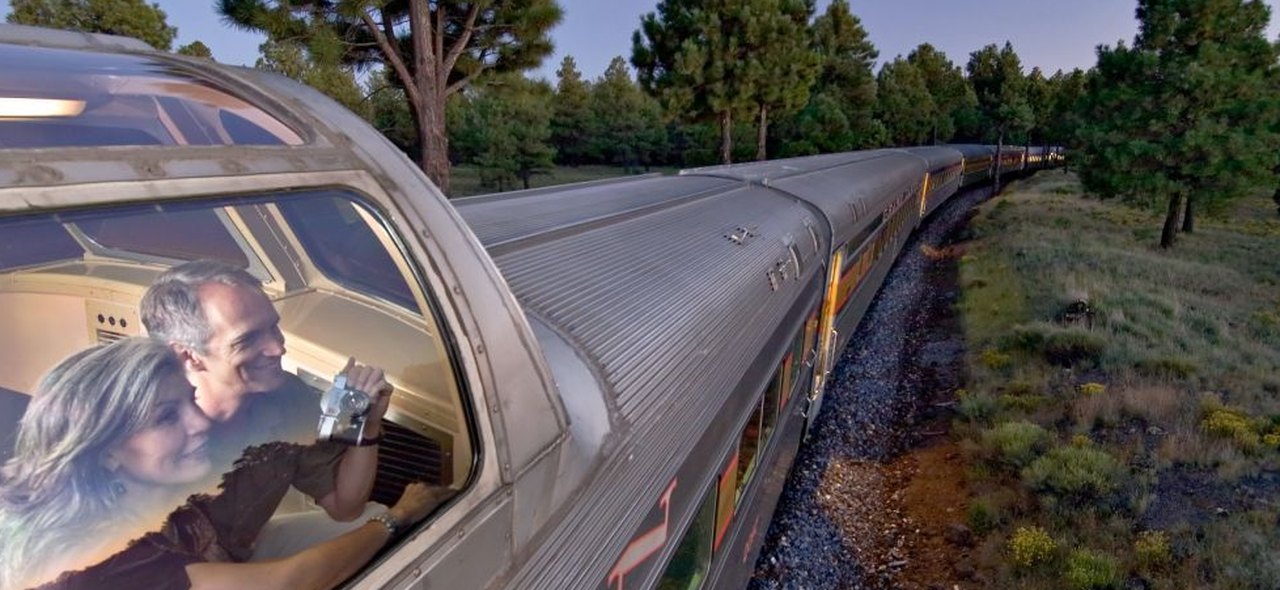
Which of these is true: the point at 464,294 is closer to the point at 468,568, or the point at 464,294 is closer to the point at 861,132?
the point at 468,568

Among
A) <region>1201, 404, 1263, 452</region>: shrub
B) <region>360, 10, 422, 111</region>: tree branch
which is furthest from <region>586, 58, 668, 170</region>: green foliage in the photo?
<region>1201, 404, 1263, 452</region>: shrub

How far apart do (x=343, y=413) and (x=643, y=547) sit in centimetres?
133

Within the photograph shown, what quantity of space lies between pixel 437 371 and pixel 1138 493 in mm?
7100

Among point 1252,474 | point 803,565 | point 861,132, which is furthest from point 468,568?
point 861,132

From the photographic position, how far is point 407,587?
1.23 metres

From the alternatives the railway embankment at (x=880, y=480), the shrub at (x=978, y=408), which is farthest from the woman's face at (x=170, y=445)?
the shrub at (x=978, y=408)

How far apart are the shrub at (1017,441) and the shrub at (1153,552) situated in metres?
1.48

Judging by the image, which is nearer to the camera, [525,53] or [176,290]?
[176,290]

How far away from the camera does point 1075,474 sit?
21.2 ft

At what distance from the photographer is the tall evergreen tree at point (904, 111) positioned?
4412 cm

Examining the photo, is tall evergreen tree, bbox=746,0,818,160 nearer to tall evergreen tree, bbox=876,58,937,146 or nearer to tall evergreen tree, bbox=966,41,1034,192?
tall evergreen tree, bbox=876,58,937,146

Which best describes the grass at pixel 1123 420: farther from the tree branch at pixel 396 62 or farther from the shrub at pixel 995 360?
the tree branch at pixel 396 62

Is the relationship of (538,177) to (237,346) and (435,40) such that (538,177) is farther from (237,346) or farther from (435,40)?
(237,346)

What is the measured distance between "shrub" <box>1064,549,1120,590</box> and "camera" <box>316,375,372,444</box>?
18.6 feet
